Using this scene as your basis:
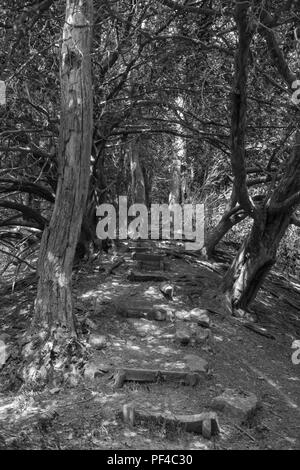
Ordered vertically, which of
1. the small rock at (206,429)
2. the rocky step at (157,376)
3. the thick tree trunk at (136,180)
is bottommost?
the small rock at (206,429)

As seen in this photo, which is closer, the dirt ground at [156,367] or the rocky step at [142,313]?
the dirt ground at [156,367]

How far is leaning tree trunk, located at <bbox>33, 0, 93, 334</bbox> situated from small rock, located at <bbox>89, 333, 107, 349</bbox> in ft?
1.50

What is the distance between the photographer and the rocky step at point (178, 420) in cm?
512

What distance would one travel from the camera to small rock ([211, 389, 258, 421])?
5.58 m

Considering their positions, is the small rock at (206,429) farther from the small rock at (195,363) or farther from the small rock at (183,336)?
the small rock at (183,336)

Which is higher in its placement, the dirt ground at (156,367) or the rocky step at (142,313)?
the rocky step at (142,313)

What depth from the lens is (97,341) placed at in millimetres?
6988

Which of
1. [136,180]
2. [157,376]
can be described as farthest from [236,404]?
[136,180]

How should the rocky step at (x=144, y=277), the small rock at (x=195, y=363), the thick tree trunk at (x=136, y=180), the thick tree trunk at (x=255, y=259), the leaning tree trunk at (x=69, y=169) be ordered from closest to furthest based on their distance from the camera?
the leaning tree trunk at (x=69, y=169) < the small rock at (x=195, y=363) < the thick tree trunk at (x=255, y=259) < the rocky step at (x=144, y=277) < the thick tree trunk at (x=136, y=180)

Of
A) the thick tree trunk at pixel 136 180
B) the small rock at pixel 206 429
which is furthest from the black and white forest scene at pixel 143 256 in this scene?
the thick tree trunk at pixel 136 180

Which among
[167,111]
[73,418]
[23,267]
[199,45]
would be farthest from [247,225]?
[73,418]

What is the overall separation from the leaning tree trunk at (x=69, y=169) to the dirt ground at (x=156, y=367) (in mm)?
753

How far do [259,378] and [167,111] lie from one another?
5415mm

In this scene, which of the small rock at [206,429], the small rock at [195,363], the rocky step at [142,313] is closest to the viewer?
the small rock at [206,429]
